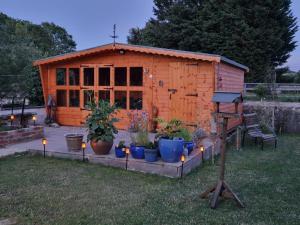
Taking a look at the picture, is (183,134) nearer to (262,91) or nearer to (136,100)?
(136,100)

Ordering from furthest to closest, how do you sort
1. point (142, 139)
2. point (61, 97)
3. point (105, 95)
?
1. point (61, 97)
2. point (105, 95)
3. point (142, 139)

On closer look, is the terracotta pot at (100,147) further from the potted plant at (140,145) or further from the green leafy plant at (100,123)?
the potted plant at (140,145)

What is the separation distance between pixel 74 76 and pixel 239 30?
54.6 feet

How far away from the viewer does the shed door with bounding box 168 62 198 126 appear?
8.10 meters

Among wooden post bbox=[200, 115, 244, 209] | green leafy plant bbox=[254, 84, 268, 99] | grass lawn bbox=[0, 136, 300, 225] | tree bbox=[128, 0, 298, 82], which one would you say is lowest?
grass lawn bbox=[0, 136, 300, 225]

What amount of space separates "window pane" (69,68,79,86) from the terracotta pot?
434cm

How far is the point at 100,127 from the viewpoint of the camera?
5.67 meters

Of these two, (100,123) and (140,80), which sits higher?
(140,80)

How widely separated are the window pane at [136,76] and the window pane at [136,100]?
0.24 m

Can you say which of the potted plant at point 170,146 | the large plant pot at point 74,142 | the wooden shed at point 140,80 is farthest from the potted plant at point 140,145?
the wooden shed at point 140,80

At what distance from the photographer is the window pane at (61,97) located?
32.3ft

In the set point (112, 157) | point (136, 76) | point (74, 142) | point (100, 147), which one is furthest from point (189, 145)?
point (136, 76)

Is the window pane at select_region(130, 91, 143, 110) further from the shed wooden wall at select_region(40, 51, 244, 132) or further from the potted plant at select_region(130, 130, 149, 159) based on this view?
the potted plant at select_region(130, 130, 149, 159)

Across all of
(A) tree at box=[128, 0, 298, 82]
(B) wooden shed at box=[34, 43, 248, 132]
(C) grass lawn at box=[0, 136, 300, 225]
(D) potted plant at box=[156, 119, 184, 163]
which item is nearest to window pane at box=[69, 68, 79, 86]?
(B) wooden shed at box=[34, 43, 248, 132]
